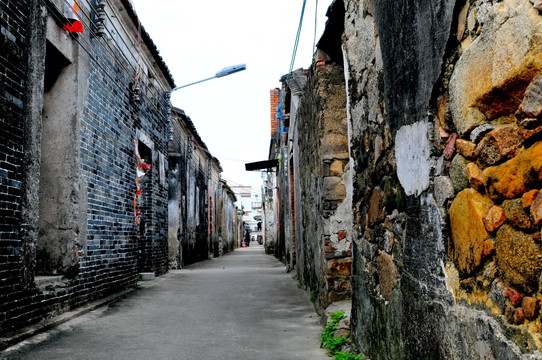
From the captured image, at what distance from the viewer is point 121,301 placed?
6605 millimetres

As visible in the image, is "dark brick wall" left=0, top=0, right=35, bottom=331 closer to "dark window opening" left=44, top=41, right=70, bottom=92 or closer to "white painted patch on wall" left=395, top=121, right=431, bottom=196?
"dark window opening" left=44, top=41, right=70, bottom=92

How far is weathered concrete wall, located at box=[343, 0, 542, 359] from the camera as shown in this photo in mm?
1255

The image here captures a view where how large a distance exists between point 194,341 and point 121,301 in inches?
111

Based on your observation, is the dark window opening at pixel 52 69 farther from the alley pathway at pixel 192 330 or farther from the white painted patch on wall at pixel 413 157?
the white painted patch on wall at pixel 413 157

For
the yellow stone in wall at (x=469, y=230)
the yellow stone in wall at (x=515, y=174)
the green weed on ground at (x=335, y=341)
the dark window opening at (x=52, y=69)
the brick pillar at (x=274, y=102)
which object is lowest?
the green weed on ground at (x=335, y=341)

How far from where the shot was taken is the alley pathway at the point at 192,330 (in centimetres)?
374

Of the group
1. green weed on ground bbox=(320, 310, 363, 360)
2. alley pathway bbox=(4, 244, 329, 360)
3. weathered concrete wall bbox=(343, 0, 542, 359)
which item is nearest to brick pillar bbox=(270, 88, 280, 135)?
alley pathway bbox=(4, 244, 329, 360)

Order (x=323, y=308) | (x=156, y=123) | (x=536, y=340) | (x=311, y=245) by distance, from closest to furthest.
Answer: (x=536, y=340) → (x=323, y=308) → (x=311, y=245) → (x=156, y=123)

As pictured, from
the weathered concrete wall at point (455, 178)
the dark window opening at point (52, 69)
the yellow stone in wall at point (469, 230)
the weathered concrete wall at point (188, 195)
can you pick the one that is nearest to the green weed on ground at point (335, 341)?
the weathered concrete wall at point (455, 178)

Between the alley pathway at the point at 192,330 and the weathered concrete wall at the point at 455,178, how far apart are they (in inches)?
57.1

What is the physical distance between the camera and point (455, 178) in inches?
66.7

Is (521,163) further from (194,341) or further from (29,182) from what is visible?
(29,182)

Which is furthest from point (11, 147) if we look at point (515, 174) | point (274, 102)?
point (274, 102)

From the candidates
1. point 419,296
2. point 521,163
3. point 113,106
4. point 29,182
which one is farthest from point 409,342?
point 113,106
